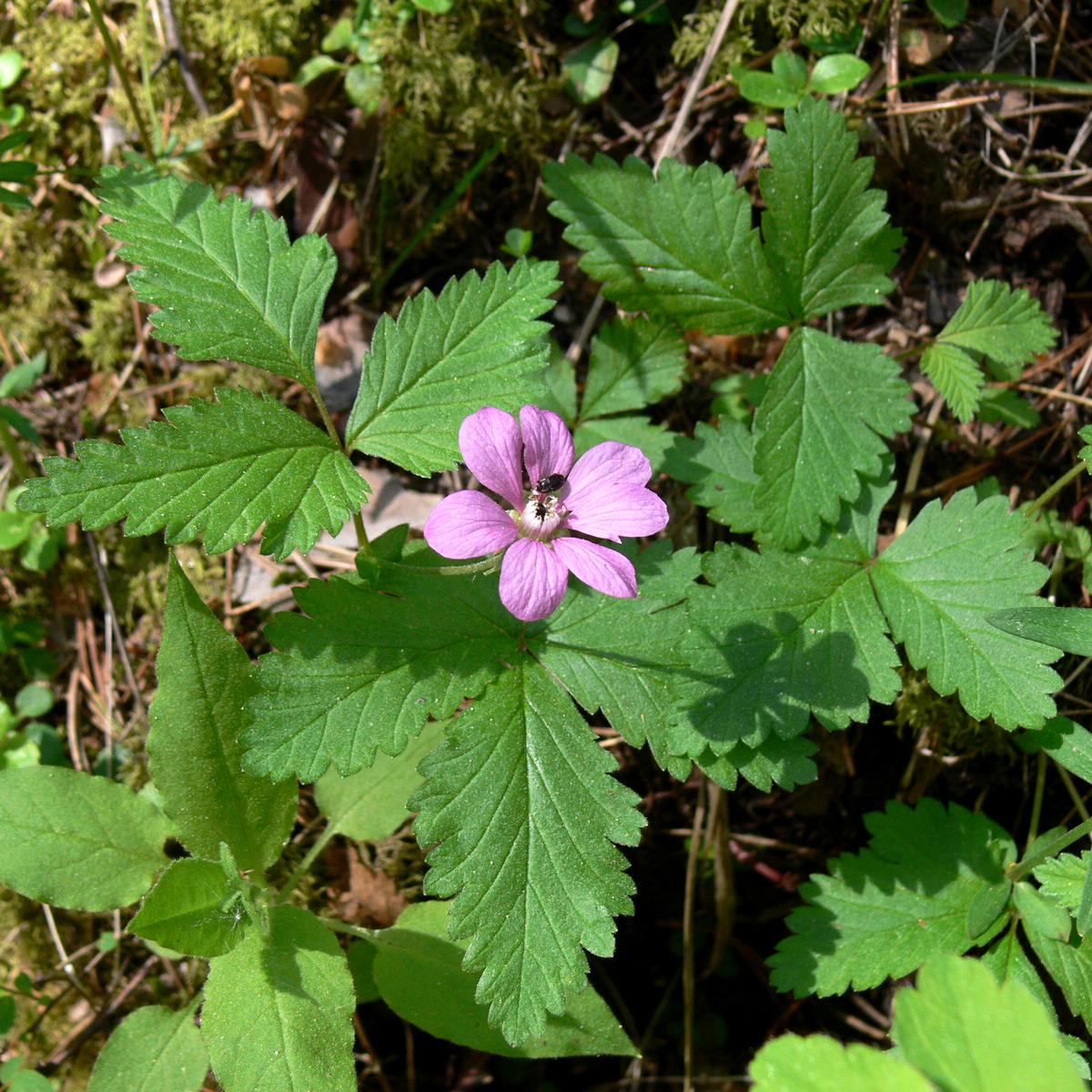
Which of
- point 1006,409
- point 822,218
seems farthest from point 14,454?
point 1006,409

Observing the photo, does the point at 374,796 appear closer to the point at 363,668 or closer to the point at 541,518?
the point at 363,668

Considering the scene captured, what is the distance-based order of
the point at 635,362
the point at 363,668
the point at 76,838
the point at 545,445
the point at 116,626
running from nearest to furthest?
1. the point at 545,445
2. the point at 363,668
3. the point at 76,838
4. the point at 635,362
5. the point at 116,626

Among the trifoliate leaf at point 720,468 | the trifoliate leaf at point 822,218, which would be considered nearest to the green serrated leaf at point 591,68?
the trifoliate leaf at point 822,218

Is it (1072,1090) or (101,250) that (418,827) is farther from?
(101,250)

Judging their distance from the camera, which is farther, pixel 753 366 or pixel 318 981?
pixel 753 366

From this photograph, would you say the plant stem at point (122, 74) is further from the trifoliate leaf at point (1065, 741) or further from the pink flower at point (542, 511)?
the trifoliate leaf at point (1065, 741)

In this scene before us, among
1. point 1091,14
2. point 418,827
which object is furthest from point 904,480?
point 418,827

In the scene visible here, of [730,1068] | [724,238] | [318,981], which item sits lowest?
[730,1068]

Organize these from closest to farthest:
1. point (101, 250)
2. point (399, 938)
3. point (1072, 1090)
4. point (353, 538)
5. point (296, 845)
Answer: point (1072, 1090), point (399, 938), point (296, 845), point (353, 538), point (101, 250)
